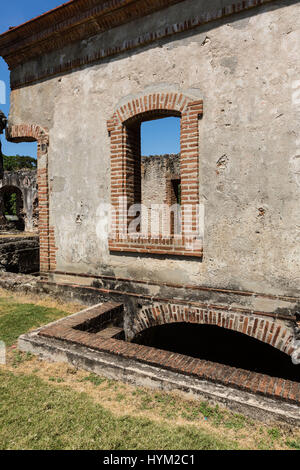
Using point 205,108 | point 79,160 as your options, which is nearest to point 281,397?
point 205,108

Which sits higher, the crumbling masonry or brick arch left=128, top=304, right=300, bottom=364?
the crumbling masonry

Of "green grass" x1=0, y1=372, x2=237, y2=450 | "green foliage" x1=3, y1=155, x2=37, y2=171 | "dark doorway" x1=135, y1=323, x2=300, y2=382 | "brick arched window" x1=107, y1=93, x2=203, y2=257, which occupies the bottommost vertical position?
"dark doorway" x1=135, y1=323, x2=300, y2=382

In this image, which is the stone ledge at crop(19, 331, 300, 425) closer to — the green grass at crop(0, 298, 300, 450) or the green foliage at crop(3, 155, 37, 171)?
the green grass at crop(0, 298, 300, 450)

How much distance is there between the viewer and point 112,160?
206 inches

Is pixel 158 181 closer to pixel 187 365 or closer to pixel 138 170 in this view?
pixel 138 170

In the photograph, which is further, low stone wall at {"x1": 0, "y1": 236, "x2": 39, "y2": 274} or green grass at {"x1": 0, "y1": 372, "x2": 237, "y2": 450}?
low stone wall at {"x1": 0, "y1": 236, "x2": 39, "y2": 274}

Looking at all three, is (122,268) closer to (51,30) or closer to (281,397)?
(281,397)

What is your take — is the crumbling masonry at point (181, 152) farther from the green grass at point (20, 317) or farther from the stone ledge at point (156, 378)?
the stone ledge at point (156, 378)

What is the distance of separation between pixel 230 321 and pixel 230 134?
103 inches

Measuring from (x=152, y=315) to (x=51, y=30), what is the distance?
5.48m

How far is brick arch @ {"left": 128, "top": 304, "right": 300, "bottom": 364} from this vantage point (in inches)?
153

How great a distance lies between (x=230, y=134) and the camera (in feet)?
13.8

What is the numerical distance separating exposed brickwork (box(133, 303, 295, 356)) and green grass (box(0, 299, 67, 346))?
144cm

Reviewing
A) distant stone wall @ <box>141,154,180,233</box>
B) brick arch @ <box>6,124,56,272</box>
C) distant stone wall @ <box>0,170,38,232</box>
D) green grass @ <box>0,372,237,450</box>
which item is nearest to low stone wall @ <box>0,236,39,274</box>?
brick arch @ <box>6,124,56,272</box>
